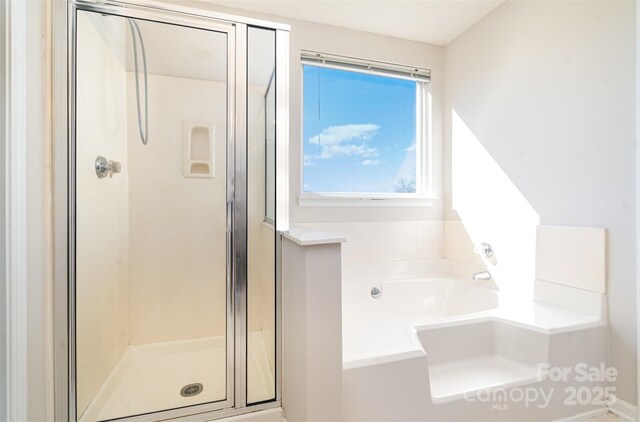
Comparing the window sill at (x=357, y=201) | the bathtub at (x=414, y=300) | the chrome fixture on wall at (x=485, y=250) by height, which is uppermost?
the window sill at (x=357, y=201)

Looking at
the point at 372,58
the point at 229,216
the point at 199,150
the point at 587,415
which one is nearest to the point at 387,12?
the point at 372,58

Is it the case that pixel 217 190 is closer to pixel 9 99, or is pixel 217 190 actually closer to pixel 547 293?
pixel 9 99

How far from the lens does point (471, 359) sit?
159cm

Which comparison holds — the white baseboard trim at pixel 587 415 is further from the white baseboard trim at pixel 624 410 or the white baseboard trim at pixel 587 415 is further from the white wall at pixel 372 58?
the white wall at pixel 372 58

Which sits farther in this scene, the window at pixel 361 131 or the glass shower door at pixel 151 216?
the window at pixel 361 131

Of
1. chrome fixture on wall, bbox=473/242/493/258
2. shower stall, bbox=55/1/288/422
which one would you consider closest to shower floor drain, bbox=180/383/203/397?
shower stall, bbox=55/1/288/422

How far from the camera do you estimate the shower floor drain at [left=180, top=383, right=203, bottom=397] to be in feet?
4.89

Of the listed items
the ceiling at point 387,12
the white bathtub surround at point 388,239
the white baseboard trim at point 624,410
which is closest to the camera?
the white baseboard trim at point 624,410

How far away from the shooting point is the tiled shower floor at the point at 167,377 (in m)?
1.39

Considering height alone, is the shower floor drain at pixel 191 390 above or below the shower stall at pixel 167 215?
below

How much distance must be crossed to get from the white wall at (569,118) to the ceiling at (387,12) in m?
0.16

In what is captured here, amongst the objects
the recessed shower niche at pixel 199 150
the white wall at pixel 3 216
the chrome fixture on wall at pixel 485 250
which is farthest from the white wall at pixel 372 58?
the white wall at pixel 3 216

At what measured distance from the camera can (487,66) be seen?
2229 mm

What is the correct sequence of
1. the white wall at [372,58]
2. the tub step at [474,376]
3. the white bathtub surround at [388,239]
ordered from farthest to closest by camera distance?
the white bathtub surround at [388,239], the white wall at [372,58], the tub step at [474,376]
